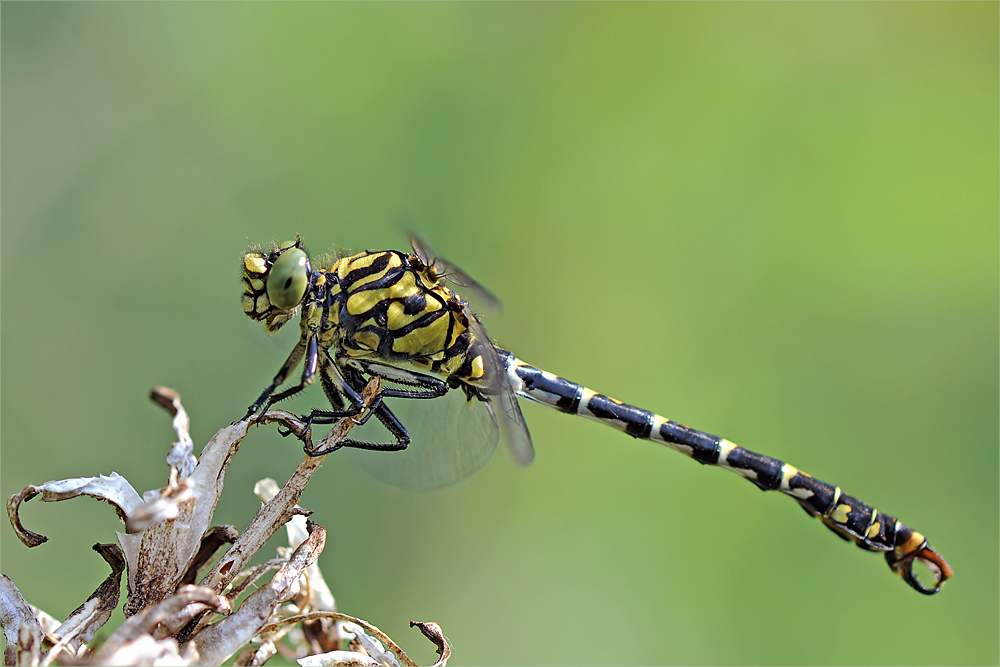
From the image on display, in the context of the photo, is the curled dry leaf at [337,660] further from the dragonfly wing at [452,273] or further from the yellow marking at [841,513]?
the yellow marking at [841,513]

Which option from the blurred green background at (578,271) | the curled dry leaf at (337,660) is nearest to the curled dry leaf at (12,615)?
the curled dry leaf at (337,660)

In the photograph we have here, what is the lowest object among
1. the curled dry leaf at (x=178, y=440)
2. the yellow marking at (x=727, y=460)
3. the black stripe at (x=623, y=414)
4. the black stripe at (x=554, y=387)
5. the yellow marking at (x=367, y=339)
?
the yellow marking at (x=727, y=460)

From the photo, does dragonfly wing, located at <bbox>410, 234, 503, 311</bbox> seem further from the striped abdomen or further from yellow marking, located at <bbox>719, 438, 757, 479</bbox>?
yellow marking, located at <bbox>719, 438, 757, 479</bbox>

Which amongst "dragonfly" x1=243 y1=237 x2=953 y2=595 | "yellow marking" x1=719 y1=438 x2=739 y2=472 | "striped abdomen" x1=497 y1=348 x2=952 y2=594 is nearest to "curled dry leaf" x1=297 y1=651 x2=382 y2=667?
"dragonfly" x1=243 y1=237 x2=953 y2=595

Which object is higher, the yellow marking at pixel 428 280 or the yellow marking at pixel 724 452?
the yellow marking at pixel 428 280

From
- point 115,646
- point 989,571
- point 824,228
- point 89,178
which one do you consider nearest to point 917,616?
point 989,571

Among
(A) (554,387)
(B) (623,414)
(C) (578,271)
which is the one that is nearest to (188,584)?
(A) (554,387)

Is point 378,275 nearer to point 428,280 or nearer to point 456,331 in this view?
point 428,280
